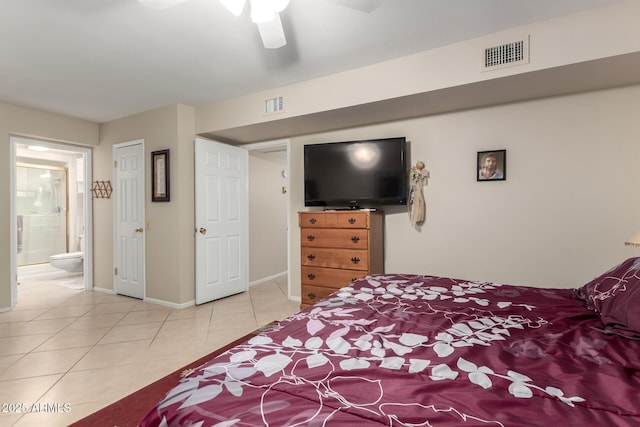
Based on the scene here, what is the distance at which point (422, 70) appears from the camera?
2566 millimetres

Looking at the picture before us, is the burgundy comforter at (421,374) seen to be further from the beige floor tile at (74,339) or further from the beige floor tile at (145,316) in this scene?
the beige floor tile at (145,316)

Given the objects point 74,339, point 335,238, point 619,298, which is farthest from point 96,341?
point 619,298

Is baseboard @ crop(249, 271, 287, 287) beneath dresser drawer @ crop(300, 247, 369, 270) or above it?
beneath

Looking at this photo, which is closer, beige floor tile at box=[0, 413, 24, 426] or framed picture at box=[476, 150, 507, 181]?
beige floor tile at box=[0, 413, 24, 426]

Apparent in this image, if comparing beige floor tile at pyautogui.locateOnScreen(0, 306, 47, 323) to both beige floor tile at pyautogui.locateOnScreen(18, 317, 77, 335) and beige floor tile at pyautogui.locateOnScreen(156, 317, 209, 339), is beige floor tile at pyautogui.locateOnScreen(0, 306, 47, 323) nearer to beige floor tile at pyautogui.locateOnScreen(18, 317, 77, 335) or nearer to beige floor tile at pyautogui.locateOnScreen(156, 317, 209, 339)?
beige floor tile at pyautogui.locateOnScreen(18, 317, 77, 335)

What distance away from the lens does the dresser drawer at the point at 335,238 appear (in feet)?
10.0

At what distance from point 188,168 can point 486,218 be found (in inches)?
131

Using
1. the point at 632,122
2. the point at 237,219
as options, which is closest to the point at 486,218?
the point at 632,122

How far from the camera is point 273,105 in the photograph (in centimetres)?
330

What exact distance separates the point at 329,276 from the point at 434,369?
7.59 feet

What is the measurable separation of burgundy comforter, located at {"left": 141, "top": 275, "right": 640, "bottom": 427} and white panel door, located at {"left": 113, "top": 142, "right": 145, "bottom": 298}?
3586 mm

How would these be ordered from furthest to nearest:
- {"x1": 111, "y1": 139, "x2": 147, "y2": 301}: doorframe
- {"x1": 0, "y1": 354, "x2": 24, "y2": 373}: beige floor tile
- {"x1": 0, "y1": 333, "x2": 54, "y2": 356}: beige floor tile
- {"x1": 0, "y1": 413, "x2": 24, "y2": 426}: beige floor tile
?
{"x1": 111, "y1": 139, "x2": 147, "y2": 301}: doorframe
{"x1": 0, "y1": 333, "x2": 54, "y2": 356}: beige floor tile
{"x1": 0, "y1": 354, "x2": 24, "y2": 373}: beige floor tile
{"x1": 0, "y1": 413, "x2": 24, "y2": 426}: beige floor tile

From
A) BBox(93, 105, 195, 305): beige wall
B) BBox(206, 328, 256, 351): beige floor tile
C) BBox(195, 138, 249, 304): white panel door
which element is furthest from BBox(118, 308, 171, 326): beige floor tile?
BBox(206, 328, 256, 351): beige floor tile

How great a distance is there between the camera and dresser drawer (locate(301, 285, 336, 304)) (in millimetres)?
3270
